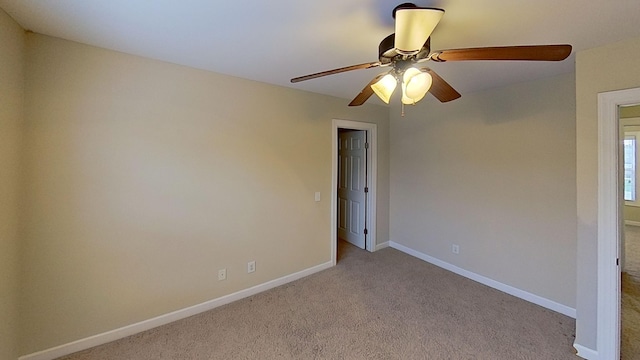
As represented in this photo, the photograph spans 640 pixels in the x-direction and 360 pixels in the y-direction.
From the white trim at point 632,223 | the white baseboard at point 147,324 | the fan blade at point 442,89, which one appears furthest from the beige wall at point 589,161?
the white trim at point 632,223

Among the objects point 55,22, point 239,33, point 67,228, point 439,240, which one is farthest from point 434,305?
point 55,22

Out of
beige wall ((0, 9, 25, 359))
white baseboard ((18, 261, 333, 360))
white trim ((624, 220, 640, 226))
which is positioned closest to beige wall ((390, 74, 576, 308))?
white baseboard ((18, 261, 333, 360))

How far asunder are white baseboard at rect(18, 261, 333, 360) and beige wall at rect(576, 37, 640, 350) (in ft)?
8.56

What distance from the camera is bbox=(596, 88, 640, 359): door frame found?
1.72m

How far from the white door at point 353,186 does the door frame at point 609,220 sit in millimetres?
2553

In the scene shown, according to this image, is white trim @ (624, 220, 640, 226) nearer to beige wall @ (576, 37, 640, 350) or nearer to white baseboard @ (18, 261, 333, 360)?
beige wall @ (576, 37, 640, 350)

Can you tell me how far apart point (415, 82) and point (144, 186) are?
223 centimetres

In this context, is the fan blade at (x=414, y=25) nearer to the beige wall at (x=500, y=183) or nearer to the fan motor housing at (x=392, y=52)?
the fan motor housing at (x=392, y=52)

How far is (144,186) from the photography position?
213 cm

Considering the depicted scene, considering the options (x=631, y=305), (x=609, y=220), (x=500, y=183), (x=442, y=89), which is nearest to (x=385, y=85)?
(x=442, y=89)

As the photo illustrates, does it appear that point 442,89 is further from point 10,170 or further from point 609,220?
point 10,170

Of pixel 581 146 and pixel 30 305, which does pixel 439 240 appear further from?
pixel 30 305

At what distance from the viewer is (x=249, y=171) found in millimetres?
2691

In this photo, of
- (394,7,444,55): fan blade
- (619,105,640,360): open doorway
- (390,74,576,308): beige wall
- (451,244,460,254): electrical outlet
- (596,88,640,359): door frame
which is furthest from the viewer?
(451,244,460,254): electrical outlet
